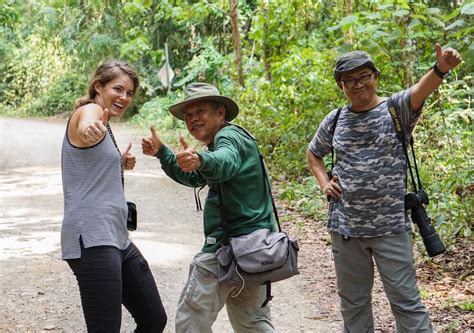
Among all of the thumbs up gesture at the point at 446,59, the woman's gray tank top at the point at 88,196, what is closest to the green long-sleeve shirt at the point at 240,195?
the woman's gray tank top at the point at 88,196

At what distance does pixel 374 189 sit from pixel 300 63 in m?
8.09

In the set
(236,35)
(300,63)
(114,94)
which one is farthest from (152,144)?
(236,35)

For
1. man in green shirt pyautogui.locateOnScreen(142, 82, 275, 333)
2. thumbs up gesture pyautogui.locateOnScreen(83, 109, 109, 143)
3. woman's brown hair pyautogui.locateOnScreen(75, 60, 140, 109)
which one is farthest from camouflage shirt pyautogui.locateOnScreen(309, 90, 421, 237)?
thumbs up gesture pyautogui.locateOnScreen(83, 109, 109, 143)

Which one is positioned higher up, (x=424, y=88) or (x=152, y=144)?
(x=424, y=88)

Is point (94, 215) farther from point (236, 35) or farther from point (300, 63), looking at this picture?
point (236, 35)

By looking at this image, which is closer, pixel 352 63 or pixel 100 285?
pixel 100 285

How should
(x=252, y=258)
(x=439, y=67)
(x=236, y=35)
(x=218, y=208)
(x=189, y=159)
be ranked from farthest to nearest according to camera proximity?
1. (x=236, y=35)
2. (x=439, y=67)
3. (x=218, y=208)
4. (x=252, y=258)
5. (x=189, y=159)

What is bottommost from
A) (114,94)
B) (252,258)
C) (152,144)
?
(252,258)

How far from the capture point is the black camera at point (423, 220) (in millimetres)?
4160

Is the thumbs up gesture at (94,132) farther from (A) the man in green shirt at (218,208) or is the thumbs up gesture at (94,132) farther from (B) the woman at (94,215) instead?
(A) the man in green shirt at (218,208)

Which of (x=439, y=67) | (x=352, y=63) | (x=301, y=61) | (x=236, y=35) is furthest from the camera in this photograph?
(x=236, y=35)

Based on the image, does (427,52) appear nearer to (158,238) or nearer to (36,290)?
(158,238)

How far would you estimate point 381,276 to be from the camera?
4.16 m

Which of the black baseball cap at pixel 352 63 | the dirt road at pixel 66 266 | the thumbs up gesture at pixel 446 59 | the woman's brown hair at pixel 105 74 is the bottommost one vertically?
the dirt road at pixel 66 266
